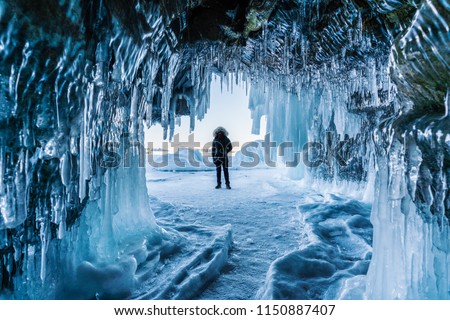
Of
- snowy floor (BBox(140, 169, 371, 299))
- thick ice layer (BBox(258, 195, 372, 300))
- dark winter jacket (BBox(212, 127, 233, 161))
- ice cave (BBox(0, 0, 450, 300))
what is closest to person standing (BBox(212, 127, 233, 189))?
dark winter jacket (BBox(212, 127, 233, 161))

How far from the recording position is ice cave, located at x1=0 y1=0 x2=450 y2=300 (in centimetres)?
161

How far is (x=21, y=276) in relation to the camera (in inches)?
72.8

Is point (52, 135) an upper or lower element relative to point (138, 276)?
upper

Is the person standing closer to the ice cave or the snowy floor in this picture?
the snowy floor

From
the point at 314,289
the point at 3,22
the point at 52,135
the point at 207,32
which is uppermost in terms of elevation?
the point at 207,32

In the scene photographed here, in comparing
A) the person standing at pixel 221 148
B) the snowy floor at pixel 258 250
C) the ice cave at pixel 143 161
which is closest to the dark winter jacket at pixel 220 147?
the person standing at pixel 221 148

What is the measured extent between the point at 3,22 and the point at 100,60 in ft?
2.57

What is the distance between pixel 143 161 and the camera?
4445 mm

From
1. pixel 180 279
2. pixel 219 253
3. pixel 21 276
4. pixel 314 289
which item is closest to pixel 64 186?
pixel 21 276

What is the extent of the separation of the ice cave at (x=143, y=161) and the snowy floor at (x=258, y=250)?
0.08 feet

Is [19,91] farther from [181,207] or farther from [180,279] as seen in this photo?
[181,207]

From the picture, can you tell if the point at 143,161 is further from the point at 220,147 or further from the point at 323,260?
the point at 220,147

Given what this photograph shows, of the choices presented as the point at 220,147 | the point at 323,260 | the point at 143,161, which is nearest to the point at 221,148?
the point at 220,147

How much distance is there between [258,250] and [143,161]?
249 centimetres
